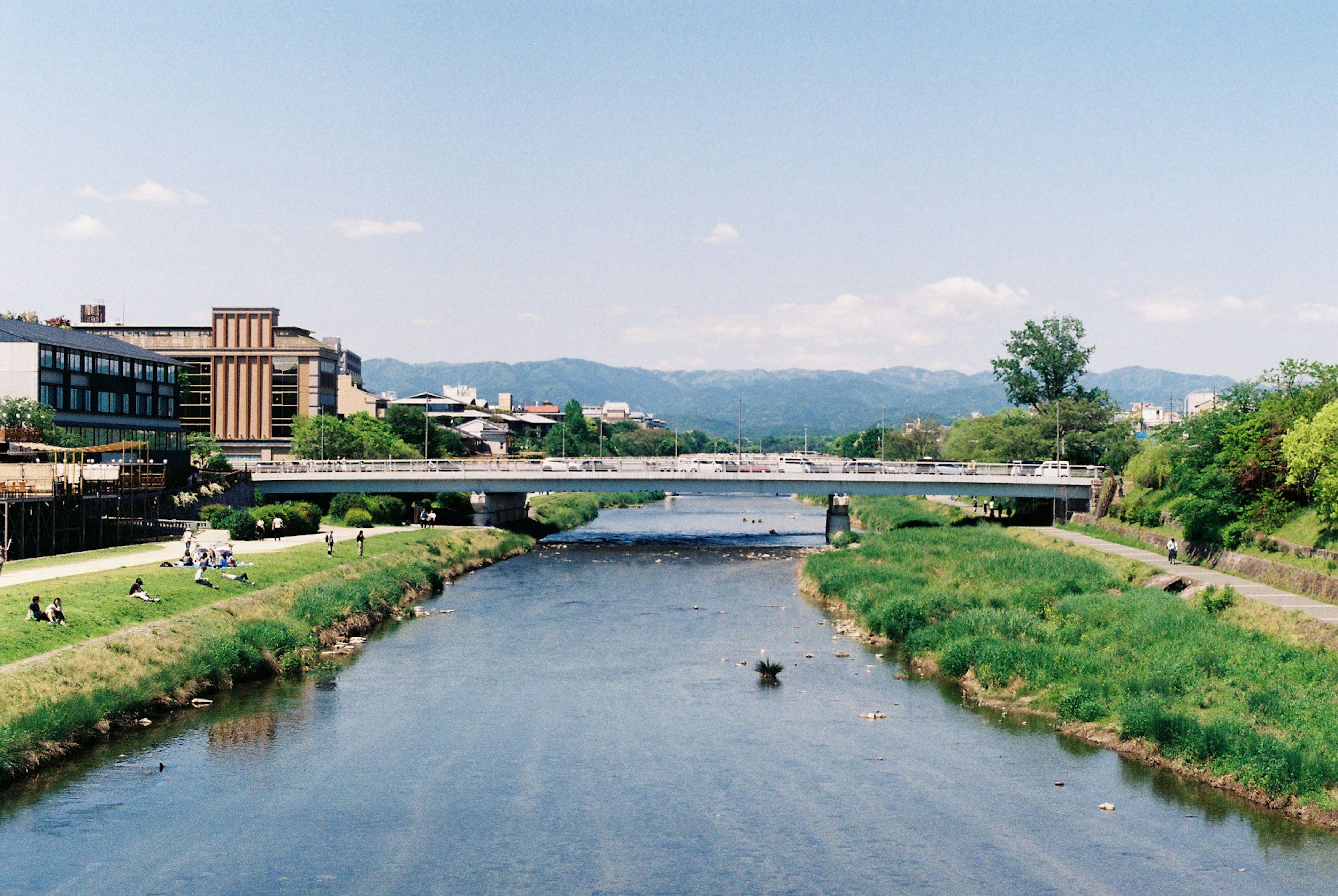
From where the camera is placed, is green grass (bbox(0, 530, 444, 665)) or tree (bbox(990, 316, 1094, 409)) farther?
tree (bbox(990, 316, 1094, 409))

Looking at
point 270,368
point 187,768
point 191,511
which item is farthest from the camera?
point 270,368

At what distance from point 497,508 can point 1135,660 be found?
7350cm

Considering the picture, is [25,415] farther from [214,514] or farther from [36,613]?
[36,613]

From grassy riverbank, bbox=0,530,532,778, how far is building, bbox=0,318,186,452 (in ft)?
102

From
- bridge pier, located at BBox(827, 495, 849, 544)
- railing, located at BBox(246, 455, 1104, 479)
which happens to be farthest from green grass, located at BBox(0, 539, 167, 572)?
bridge pier, located at BBox(827, 495, 849, 544)

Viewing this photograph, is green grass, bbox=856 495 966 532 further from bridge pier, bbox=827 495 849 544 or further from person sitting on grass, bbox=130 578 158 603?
person sitting on grass, bbox=130 578 158 603

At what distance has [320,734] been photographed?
124 ft

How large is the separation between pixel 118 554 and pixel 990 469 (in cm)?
7806

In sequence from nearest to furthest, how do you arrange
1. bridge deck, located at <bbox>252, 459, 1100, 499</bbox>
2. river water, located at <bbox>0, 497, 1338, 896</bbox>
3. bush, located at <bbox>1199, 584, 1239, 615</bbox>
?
river water, located at <bbox>0, 497, 1338, 896</bbox> → bush, located at <bbox>1199, 584, 1239, 615</bbox> → bridge deck, located at <bbox>252, 459, 1100, 499</bbox>

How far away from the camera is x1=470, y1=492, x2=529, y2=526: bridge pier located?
103750 mm

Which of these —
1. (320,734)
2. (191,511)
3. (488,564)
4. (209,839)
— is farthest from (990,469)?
(209,839)

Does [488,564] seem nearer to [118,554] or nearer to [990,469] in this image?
[118,554]

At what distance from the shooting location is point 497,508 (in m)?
108

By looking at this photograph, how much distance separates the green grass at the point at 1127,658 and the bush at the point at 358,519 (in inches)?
1674
